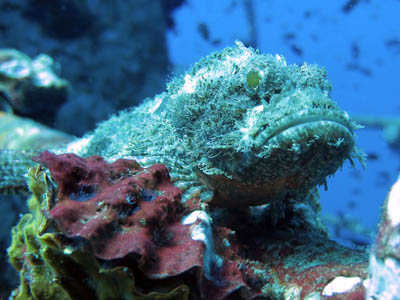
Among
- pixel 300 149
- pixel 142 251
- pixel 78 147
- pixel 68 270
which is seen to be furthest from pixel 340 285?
pixel 78 147

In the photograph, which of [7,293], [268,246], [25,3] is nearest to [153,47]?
[25,3]

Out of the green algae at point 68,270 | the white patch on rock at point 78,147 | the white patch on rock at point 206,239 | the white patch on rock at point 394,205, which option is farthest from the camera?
the white patch on rock at point 78,147

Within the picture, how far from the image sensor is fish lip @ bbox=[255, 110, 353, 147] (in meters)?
2.08

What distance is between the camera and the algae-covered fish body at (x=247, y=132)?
2.12 metres

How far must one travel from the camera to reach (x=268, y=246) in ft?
8.34

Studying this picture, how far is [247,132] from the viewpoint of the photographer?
7.30 ft

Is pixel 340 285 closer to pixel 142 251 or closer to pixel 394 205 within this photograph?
pixel 394 205

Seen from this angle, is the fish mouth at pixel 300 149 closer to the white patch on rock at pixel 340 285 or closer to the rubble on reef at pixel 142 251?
the rubble on reef at pixel 142 251

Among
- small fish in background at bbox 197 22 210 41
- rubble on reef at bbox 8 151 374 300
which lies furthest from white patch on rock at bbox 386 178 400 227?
small fish in background at bbox 197 22 210 41

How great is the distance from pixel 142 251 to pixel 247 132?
107 centimetres

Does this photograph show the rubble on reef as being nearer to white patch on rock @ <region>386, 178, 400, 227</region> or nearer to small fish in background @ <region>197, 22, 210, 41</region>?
white patch on rock @ <region>386, 178, 400, 227</region>

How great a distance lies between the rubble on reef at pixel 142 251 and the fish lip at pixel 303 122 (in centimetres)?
62

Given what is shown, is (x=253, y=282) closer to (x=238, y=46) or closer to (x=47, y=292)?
(x=47, y=292)

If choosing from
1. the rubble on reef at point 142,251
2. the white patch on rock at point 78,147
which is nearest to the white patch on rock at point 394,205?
the rubble on reef at point 142,251
